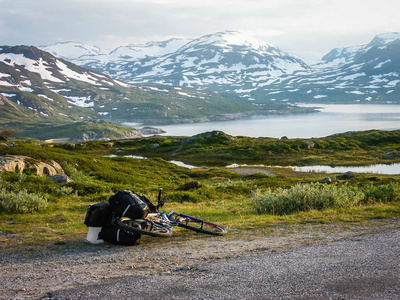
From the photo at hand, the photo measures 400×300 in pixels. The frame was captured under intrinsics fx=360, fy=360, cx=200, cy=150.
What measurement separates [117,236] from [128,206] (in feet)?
3.27

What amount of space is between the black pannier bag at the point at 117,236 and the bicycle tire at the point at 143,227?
0.67ft

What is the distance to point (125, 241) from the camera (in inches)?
432

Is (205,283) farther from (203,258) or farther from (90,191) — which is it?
(90,191)

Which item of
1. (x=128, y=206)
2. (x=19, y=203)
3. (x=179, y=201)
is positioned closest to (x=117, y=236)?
(x=128, y=206)

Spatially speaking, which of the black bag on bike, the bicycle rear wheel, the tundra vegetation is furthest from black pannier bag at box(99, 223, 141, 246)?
the bicycle rear wheel

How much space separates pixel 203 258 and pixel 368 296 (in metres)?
4.18

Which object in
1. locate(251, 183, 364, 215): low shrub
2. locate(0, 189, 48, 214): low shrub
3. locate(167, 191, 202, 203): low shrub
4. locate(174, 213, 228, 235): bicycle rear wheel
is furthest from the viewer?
locate(167, 191, 202, 203): low shrub

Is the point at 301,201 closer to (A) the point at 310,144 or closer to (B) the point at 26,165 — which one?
(B) the point at 26,165

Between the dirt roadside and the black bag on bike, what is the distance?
1.00m

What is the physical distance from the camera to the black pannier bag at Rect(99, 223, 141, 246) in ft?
36.0

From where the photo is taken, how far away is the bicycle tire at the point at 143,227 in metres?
10.8

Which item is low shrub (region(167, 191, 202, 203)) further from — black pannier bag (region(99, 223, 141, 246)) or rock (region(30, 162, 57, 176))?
black pannier bag (region(99, 223, 141, 246))

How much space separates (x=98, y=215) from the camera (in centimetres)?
1112

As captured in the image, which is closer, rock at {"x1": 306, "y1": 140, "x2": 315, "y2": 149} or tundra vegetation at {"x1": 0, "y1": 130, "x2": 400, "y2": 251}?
tundra vegetation at {"x1": 0, "y1": 130, "x2": 400, "y2": 251}
